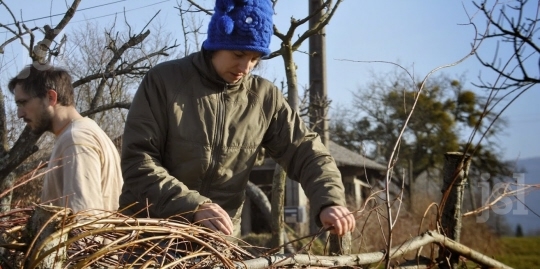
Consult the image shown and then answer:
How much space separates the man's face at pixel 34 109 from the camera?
3.60 m

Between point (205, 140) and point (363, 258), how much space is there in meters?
0.75

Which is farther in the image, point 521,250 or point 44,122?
point 521,250

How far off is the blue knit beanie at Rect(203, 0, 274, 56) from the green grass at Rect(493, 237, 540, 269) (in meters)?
8.81

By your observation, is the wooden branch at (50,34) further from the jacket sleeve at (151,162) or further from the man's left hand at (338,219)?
the man's left hand at (338,219)

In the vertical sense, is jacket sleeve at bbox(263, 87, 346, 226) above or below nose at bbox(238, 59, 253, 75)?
below

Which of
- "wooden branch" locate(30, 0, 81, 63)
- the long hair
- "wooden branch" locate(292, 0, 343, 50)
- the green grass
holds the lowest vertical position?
the green grass

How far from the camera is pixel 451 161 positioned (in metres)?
3.43

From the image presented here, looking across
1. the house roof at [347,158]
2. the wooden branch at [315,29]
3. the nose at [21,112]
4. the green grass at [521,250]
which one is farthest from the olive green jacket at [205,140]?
the house roof at [347,158]

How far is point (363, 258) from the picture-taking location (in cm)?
279

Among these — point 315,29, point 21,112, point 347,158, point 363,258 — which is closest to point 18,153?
point 315,29

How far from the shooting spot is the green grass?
11.0 metres

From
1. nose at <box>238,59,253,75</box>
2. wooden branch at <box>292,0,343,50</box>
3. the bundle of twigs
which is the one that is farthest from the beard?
wooden branch at <box>292,0,343,50</box>

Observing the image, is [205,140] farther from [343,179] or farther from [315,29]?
[343,179]

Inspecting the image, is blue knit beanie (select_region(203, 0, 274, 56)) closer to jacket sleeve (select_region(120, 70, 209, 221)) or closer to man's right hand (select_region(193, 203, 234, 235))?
jacket sleeve (select_region(120, 70, 209, 221))
